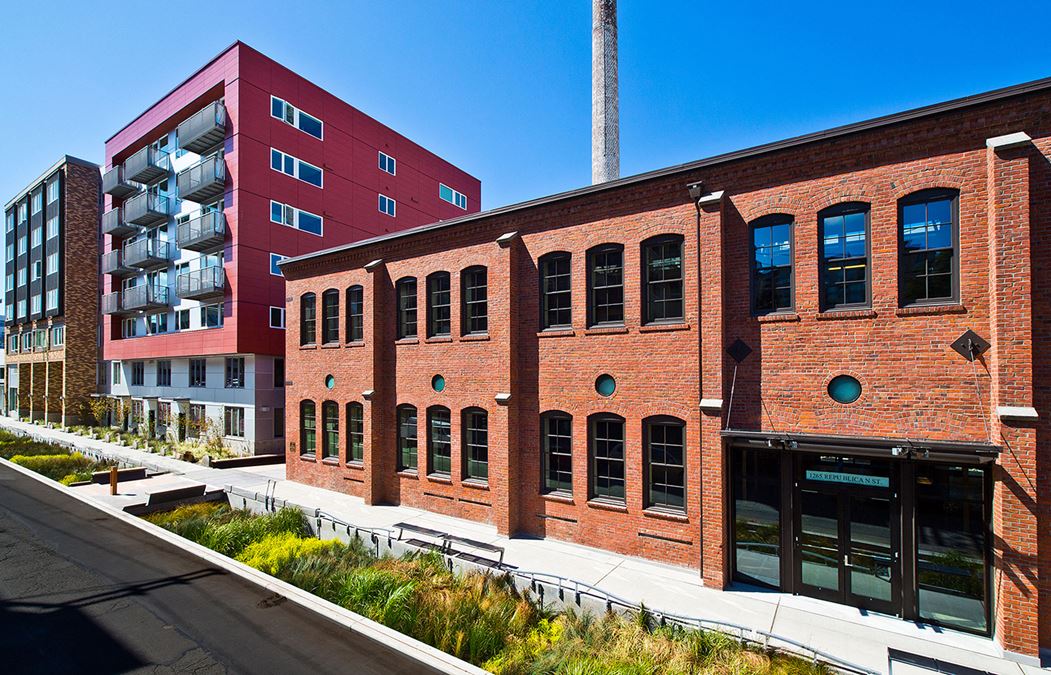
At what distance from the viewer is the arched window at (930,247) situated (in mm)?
9047

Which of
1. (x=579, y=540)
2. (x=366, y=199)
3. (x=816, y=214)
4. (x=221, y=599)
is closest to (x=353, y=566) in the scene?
(x=221, y=599)

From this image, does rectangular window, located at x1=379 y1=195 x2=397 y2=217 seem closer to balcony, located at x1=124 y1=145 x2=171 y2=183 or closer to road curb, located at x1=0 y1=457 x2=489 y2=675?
balcony, located at x1=124 y1=145 x2=171 y2=183

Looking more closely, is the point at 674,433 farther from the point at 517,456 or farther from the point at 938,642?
the point at 938,642

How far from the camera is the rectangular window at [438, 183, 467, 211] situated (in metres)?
39.8

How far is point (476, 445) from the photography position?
15.0 m

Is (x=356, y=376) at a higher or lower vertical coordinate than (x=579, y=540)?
higher

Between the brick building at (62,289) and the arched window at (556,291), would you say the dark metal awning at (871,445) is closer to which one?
the arched window at (556,291)

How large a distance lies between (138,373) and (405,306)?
98.2 feet

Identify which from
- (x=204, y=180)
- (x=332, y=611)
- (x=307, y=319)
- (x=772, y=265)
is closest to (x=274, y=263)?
(x=204, y=180)

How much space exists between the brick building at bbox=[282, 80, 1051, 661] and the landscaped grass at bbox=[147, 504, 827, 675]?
312 centimetres

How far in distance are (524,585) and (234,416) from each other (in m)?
23.4

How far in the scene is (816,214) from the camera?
10.2 meters

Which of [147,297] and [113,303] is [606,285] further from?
[113,303]

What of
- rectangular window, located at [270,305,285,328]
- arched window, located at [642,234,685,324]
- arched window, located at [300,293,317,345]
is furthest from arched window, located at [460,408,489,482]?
rectangular window, located at [270,305,285,328]
